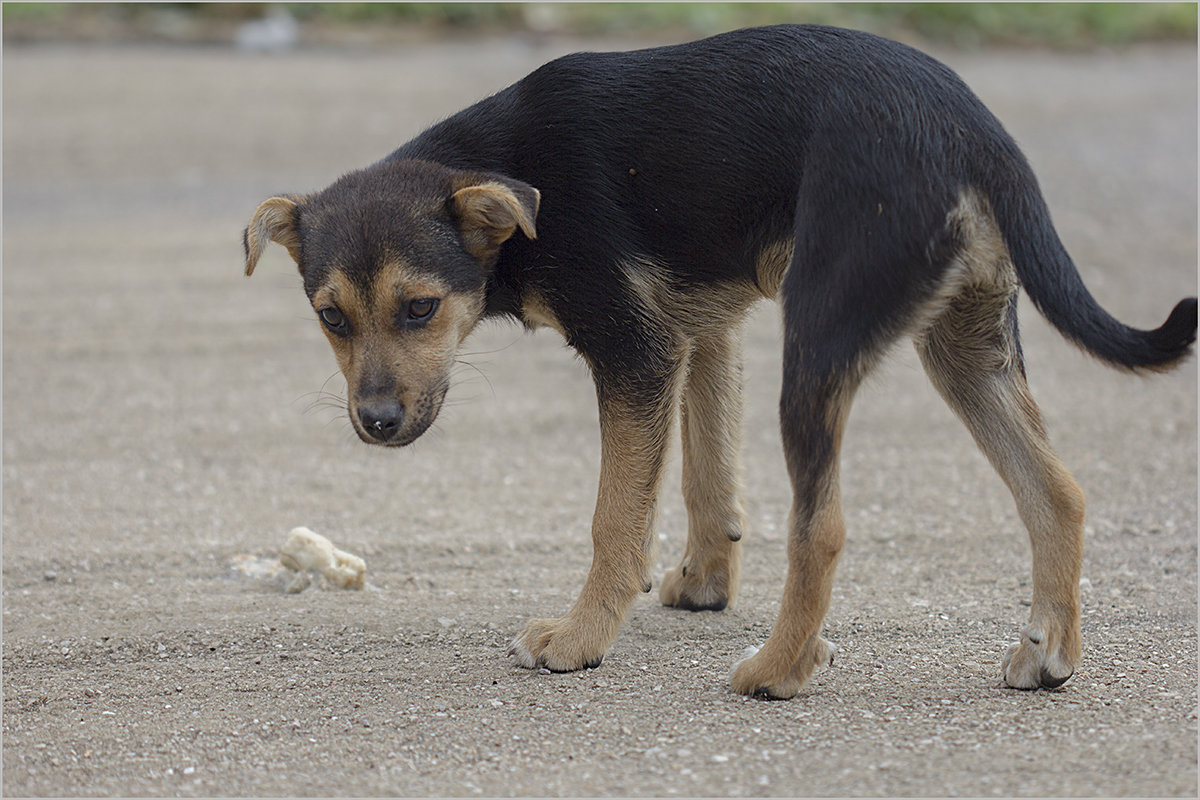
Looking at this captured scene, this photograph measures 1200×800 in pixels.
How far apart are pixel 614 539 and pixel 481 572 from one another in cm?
148

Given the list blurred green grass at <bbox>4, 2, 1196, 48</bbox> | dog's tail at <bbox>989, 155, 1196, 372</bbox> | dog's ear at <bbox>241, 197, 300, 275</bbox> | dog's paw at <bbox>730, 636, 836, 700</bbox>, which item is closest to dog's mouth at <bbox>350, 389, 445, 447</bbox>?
dog's ear at <bbox>241, 197, 300, 275</bbox>

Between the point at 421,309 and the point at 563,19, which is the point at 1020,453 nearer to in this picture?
the point at 421,309

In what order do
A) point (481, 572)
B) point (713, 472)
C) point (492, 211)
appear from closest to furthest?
point (492, 211) < point (713, 472) < point (481, 572)

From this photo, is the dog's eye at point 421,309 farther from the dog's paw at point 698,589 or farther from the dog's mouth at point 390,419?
the dog's paw at point 698,589

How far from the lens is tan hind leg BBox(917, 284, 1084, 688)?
453cm

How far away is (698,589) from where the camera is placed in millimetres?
5684

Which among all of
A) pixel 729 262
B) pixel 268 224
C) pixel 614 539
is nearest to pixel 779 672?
pixel 614 539

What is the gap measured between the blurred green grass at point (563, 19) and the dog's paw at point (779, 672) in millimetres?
15825

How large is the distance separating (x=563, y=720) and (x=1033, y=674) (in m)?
1.74

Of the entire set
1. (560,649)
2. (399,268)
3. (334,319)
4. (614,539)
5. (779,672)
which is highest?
(399,268)

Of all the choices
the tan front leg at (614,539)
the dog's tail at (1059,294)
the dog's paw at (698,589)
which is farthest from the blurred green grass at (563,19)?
the dog's tail at (1059,294)

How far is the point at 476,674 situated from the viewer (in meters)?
4.95

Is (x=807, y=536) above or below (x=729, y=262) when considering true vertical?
below

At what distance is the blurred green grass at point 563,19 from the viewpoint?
19547 mm
